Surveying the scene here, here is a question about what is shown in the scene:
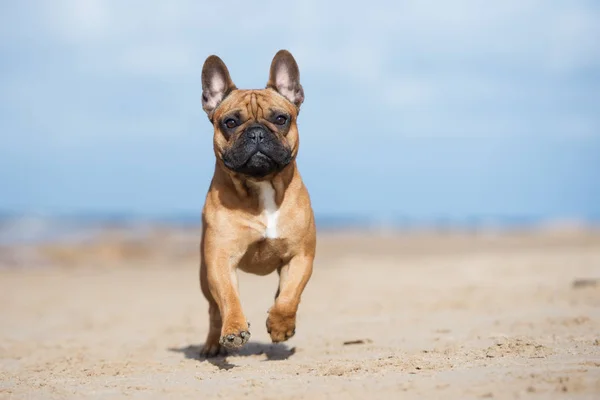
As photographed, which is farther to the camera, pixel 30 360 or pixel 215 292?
pixel 30 360

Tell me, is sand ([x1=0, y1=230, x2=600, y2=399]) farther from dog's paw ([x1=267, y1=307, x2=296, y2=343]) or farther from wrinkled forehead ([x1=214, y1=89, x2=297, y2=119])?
wrinkled forehead ([x1=214, y1=89, x2=297, y2=119])

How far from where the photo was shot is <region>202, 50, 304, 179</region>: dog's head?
5.64m

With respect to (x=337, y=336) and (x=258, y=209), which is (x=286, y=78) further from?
(x=337, y=336)

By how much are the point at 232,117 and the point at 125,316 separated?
5245 millimetres

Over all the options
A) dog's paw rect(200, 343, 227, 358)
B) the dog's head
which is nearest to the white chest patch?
the dog's head

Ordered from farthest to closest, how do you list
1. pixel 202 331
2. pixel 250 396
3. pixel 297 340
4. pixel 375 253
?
pixel 375 253
pixel 202 331
pixel 297 340
pixel 250 396

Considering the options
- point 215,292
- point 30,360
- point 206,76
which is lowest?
point 30,360

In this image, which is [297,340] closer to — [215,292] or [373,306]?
[215,292]

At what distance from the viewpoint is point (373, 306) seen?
973 centimetres

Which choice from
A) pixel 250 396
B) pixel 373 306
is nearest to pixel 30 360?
pixel 250 396

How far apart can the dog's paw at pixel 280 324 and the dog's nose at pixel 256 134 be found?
49.1 inches

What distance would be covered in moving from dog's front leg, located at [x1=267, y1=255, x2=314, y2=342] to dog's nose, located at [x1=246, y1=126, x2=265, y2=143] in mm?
970

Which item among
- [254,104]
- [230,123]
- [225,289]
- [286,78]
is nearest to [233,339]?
[225,289]

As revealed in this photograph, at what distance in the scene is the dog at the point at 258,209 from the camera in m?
5.64
